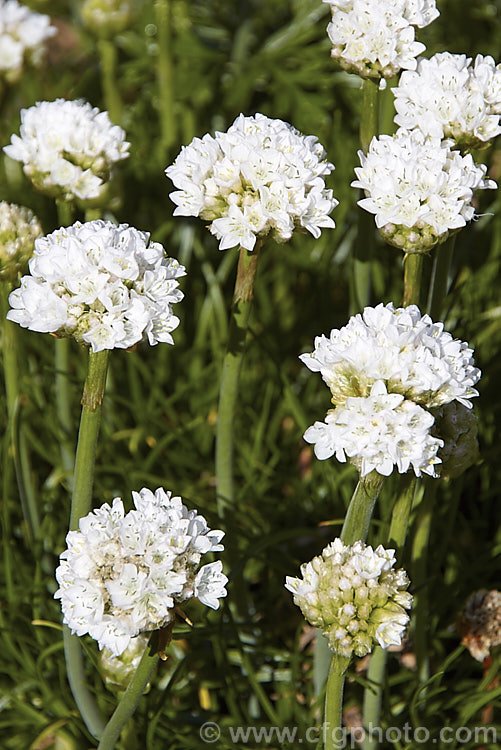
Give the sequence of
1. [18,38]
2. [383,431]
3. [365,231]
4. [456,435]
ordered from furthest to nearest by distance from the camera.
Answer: [18,38], [365,231], [456,435], [383,431]

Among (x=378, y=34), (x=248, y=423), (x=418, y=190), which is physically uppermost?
(x=378, y=34)

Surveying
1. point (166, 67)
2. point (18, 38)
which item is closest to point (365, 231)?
point (166, 67)

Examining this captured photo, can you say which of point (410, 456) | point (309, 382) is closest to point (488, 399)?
point (309, 382)

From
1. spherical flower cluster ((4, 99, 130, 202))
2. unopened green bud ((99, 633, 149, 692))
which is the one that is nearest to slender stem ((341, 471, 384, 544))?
unopened green bud ((99, 633, 149, 692))

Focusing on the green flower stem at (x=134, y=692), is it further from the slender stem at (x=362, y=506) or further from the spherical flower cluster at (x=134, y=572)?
the slender stem at (x=362, y=506)

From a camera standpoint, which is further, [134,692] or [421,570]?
[421,570]

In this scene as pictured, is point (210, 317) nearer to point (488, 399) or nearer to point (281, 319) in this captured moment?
point (281, 319)

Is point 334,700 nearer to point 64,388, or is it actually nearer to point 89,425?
point 89,425
